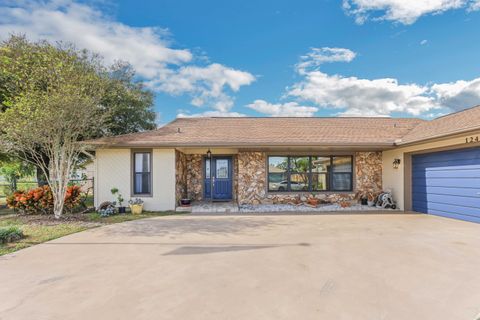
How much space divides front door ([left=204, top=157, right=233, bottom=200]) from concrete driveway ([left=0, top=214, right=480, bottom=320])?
5777mm

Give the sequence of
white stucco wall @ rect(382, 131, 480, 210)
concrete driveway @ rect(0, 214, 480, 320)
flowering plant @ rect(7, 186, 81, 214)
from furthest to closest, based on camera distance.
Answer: flowering plant @ rect(7, 186, 81, 214) < white stucco wall @ rect(382, 131, 480, 210) < concrete driveway @ rect(0, 214, 480, 320)

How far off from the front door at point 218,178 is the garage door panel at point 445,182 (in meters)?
7.63

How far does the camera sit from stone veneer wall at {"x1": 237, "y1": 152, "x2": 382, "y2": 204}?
11.2 metres

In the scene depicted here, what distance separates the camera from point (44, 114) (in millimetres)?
7348

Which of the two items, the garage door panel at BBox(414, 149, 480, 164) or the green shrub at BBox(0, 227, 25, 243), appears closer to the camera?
the green shrub at BBox(0, 227, 25, 243)

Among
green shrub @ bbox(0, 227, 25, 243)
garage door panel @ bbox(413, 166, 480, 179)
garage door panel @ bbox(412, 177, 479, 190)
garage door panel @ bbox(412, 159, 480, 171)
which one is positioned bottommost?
green shrub @ bbox(0, 227, 25, 243)

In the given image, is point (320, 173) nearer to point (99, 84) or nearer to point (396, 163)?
point (396, 163)

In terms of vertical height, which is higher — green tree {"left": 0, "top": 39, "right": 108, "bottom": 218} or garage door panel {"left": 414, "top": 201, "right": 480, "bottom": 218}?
green tree {"left": 0, "top": 39, "right": 108, "bottom": 218}

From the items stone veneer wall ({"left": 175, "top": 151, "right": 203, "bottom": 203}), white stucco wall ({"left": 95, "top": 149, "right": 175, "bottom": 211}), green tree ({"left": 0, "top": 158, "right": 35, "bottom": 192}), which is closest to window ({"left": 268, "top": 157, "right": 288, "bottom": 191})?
stone veneer wall ({"left": 175, "top": 151, "right": 203, "bottom": 203})

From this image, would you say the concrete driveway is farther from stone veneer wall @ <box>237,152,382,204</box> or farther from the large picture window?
the large picture window

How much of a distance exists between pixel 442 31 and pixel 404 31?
126 cm

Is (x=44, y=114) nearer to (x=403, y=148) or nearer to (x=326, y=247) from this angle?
(x=326, y=247)

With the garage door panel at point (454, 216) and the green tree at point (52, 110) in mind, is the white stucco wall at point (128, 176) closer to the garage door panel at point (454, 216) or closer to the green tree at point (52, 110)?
the green tree at point (52, 110)

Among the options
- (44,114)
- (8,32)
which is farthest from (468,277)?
(8,32)
